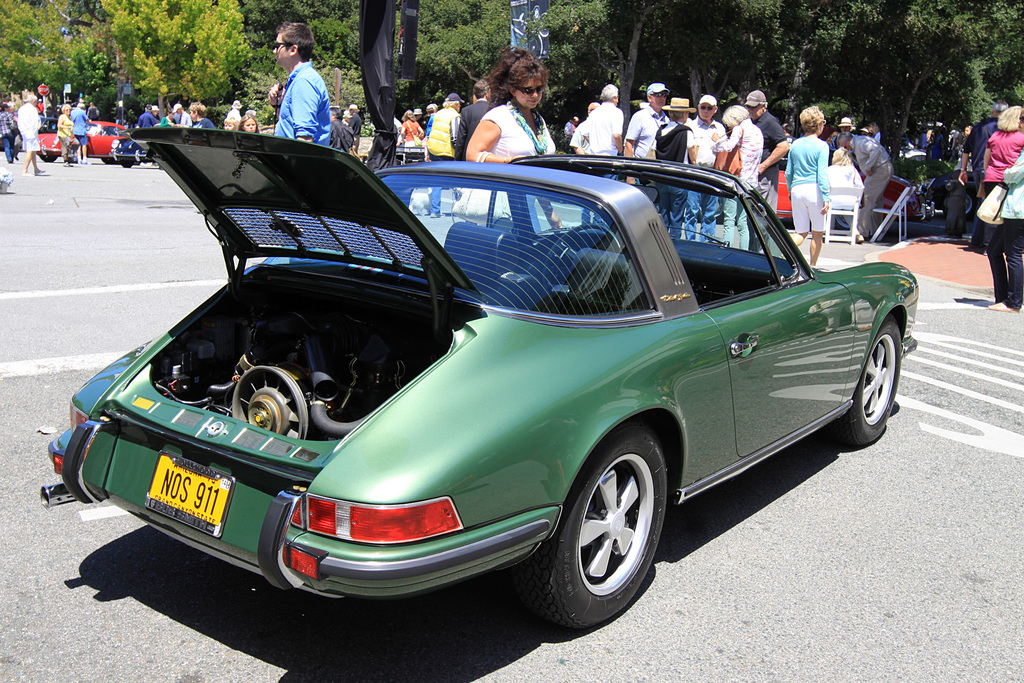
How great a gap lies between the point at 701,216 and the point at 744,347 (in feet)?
3.38

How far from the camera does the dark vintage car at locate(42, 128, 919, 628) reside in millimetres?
2469

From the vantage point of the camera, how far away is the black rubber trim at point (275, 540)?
2439 mm

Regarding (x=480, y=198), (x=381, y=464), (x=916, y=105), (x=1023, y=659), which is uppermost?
(x=916, y=105)

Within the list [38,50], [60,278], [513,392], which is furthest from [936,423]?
[38,50]

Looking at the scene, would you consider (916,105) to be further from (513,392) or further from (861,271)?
(513,392)

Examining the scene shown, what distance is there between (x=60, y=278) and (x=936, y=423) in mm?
7328

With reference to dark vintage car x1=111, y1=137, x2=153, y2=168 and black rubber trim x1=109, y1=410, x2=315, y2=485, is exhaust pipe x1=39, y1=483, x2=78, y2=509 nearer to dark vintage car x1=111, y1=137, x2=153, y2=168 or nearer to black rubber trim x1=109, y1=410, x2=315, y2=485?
black rubber trim x1=109, y1=410, x2=315, y2=485

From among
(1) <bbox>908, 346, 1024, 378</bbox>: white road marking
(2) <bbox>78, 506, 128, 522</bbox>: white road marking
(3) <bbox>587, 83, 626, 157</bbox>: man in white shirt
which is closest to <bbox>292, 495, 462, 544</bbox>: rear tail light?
(2) <bbox>78, 506, 128, 522</bbox>: white road marking

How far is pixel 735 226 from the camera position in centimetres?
436

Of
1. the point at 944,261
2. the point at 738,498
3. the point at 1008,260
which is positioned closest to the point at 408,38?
the point at 1008,260

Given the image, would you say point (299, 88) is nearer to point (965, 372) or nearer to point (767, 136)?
point (965, 372)

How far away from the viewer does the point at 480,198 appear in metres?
3.53

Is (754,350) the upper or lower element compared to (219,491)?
upper

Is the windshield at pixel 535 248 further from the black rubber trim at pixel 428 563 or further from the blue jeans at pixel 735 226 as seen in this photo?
the blue jeans at pixel 735 226
